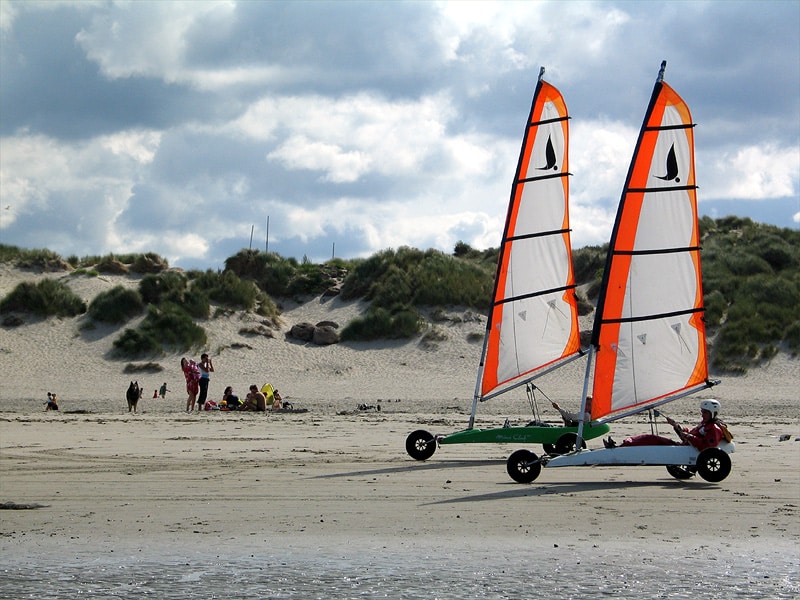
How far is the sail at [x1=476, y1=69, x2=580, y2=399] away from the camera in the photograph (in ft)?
47.9

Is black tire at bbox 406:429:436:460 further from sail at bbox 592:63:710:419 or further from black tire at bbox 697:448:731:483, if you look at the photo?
black tire at bbox 697:448:731:483

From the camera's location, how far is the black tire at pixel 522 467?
10.9 meters

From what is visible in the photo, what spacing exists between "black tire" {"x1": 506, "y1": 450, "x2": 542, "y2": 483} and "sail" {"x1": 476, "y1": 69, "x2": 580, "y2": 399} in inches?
141

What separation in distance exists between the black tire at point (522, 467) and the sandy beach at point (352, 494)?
4.6 inches

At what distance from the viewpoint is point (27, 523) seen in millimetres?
9258

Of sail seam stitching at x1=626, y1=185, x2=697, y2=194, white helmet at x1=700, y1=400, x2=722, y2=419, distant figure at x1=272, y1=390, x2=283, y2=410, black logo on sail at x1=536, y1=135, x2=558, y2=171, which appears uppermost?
black logo on sail at x1=536, y1=135, x2=558, y2=171

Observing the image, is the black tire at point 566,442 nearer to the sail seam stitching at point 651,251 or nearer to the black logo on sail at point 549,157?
the sail seam stitching at point 651,251

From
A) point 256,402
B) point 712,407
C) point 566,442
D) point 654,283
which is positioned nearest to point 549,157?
point 654,283

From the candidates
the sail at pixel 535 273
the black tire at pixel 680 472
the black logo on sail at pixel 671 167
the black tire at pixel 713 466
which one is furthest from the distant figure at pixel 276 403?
the black tire at pixel 713 466

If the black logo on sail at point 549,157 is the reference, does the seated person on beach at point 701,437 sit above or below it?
below

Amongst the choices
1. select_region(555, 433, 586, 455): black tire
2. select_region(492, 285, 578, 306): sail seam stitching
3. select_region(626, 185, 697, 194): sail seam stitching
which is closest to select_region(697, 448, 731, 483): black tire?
select_region(555, 433, 586, 455): black tire

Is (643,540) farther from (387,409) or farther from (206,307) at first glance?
(206,307)

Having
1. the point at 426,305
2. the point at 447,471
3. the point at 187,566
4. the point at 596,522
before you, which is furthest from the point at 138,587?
the point at 426,305

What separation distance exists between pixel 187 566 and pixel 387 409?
13.7 meters
